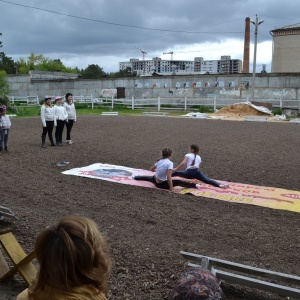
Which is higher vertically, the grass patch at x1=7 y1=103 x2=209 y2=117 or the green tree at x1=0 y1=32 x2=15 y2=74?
the green tree at x1=0 y1=32 x2=15 y2=74

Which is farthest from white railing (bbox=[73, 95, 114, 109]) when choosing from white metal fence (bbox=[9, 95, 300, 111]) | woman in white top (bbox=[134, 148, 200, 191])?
woman in white top (bbox=[134, 148, 200, 191])

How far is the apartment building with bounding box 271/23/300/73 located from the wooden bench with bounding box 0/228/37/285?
2037 inches

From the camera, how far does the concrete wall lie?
3497cm

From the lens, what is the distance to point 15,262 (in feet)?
14.1

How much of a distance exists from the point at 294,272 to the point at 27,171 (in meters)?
7.15

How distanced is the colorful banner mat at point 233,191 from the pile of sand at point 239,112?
68.7ft

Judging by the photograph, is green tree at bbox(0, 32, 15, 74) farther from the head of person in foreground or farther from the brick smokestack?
the head of person in foreground

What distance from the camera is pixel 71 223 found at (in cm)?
200

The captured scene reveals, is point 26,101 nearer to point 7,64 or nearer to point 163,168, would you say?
point 163,168

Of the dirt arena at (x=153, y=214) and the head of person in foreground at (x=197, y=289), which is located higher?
the head of person in foreground at (x=197, y=289)

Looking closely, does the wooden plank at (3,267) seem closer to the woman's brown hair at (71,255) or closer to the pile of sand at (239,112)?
the woman's brown hair at (71,255)

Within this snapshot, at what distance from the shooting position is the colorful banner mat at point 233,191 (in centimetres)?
770

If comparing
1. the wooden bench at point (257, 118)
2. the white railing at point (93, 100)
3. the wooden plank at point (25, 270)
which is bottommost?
the wooden bench at point (257, 118)

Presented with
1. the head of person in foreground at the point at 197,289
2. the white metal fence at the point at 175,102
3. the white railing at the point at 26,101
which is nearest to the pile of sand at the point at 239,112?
the white metal fence at the point at 175,102
